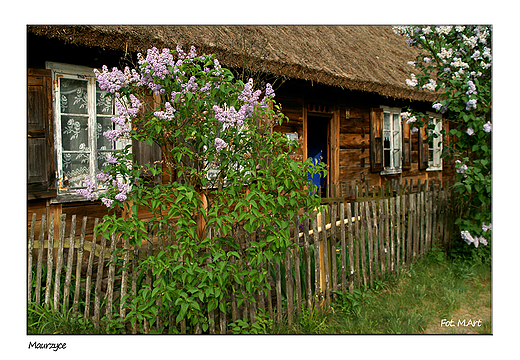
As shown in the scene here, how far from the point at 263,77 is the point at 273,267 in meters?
3.39

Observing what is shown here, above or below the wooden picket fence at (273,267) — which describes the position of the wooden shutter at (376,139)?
above

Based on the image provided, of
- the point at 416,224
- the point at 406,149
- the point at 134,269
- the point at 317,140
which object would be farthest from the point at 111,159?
the point at 406,149

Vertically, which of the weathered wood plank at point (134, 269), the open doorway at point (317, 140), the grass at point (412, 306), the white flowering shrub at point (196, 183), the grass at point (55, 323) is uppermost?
the open doorway at point (317, 140)

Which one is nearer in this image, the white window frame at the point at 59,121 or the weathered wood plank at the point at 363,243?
the weathered wood plank at the point at 363,243

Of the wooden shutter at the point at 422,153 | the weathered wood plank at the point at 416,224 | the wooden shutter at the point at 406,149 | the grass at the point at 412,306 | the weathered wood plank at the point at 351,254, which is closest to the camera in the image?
the grass at the point at 412,306

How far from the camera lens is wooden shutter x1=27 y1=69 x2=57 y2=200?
4332 mm

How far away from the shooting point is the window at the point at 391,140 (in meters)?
9.88

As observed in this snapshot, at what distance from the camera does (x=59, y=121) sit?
4.64 m

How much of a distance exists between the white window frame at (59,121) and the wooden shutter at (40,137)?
0.11 meters

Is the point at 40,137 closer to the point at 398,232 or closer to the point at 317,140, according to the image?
the point at 398,232

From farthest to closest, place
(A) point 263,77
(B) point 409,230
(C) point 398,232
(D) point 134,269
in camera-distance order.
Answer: (A) point 263,77
(B) point 409,230
(C) point 398,232
(D) point 134,269

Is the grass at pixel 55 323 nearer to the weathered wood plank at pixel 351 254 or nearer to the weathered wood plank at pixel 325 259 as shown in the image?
the weathered wood plank at pixel 325 259

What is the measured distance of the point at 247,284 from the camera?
116 inches

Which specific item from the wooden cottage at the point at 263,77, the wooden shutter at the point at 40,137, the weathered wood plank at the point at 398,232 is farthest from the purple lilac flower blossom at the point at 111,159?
the weathered wood plank at the point at 398,232
